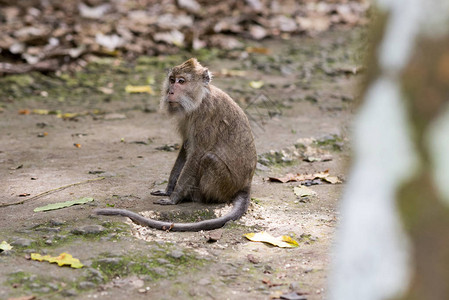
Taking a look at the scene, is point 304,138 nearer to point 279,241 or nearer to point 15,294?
point 279,241

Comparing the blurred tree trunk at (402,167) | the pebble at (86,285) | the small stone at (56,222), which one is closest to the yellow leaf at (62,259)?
the pebble at (86,285)

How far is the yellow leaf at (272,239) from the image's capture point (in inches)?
157

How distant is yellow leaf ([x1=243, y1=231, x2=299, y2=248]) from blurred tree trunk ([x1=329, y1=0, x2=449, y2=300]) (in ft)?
6.20

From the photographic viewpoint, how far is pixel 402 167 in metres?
2.04

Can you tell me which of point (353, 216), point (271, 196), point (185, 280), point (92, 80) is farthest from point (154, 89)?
point (353, 216)

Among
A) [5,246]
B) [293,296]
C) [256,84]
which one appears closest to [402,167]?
[293,296]

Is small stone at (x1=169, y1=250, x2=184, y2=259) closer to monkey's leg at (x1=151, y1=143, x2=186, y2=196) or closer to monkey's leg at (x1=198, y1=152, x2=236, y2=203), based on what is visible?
monkey's leg at (x1=198, y1=152, x2=236, y2=203)

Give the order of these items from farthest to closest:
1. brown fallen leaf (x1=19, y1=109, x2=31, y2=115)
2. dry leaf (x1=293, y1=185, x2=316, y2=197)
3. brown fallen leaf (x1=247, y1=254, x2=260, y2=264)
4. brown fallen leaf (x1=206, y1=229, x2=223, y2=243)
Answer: brown fallen leaf (x1=19, y1=109, x2=31, y2=115) → dry leaf (x1=293, y1=185, x2=316, y2=197) → brown fallen leaf (x1=206, y1=229, x2=223, y2=243) → brown fallen leaf (x1=247, y1=254, x2=260, y2=264)

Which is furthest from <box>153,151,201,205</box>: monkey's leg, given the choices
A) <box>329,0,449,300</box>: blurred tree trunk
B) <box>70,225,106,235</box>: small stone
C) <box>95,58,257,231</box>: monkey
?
<box>329,0,449,300</box>: blurred tree trunk

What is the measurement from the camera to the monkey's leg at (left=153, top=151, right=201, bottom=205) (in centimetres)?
469

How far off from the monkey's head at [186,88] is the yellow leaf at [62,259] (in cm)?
181

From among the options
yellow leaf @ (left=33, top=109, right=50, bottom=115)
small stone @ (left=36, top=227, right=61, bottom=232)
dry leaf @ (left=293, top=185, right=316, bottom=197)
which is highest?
dry leaf @ (left=293, top=185, right=316, bottom=197)

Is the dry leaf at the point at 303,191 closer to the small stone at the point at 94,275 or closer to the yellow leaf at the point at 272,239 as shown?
the yellow leaf at the point at 272,239

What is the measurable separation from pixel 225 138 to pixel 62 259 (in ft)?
6.02
